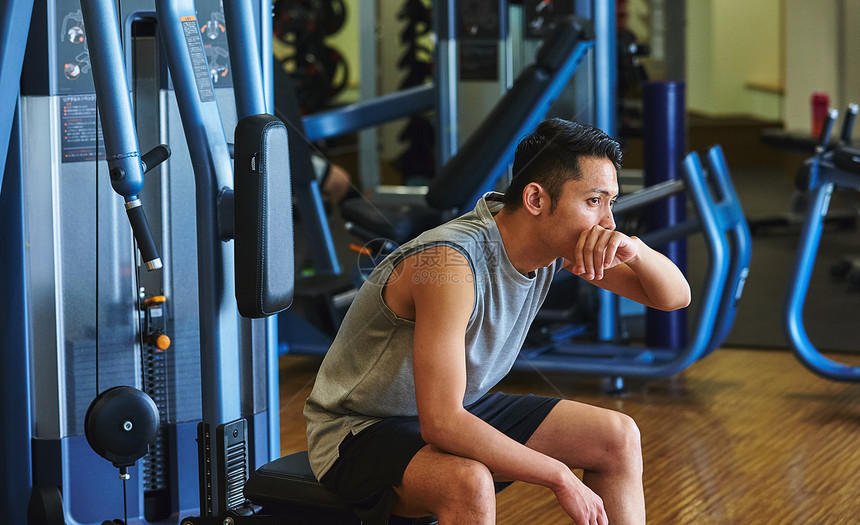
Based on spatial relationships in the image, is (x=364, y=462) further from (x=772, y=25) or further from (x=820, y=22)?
(x=772, y=25)

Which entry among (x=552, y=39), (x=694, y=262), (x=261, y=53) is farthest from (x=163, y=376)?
(x=694, y=262)

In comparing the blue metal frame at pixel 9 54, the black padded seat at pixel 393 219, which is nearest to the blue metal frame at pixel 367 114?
the black padded seat at pixel 393 219

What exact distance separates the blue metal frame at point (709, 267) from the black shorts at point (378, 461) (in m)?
1.53

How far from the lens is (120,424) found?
186 centimetres

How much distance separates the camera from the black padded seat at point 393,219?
329cm

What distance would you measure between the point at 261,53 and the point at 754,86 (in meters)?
9.36

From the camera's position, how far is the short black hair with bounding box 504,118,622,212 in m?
1.56

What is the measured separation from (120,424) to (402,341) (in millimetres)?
617

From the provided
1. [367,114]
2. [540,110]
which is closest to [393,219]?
[540,110]

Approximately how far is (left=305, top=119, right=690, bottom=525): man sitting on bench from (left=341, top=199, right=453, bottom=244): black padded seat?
5.10 feet

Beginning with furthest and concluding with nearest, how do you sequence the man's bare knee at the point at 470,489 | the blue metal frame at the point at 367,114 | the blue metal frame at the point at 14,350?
the blue metal frame at the point at 367,114 < the blue metal frame at the point at 14,350 < the man's bare knee at the point at 470,489

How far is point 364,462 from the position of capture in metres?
1.59

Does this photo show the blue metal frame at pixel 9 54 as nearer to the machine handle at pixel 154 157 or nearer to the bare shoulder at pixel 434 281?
the machine handle at pixel 154 157

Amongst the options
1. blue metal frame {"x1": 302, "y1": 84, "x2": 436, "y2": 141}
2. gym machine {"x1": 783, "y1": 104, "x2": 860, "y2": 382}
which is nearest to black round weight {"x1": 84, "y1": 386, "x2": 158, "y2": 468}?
gym machine {"x1": 783, "y1": 104, "x2": 860, "y2": 382}
